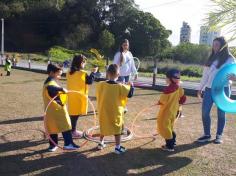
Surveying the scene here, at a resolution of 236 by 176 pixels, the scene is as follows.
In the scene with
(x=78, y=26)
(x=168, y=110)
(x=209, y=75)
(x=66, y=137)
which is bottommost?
(x=66, y=137)

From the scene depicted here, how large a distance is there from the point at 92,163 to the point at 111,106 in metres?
0.97

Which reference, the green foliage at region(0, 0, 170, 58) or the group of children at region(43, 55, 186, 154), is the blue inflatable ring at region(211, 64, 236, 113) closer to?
the group of children at region(43, 55, 186, 154)

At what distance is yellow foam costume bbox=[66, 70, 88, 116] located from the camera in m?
7.29

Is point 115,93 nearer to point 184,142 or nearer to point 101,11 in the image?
point 184,142

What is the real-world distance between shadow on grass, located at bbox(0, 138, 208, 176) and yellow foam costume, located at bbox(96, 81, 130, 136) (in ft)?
1.56

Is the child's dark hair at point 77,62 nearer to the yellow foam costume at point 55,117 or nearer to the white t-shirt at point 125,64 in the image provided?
the yellow foam costume at point 55,117

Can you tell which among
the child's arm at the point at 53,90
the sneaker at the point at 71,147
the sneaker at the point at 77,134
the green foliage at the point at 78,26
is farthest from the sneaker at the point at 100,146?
the green foliage at the point at 78,26

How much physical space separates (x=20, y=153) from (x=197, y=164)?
2900 millimetres

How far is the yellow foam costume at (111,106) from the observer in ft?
20.2

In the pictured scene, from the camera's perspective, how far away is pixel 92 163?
5879mm

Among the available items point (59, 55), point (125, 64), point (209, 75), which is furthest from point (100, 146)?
point (59, 55)

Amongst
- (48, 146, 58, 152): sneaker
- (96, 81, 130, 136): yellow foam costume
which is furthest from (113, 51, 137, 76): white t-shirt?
(48, 146, 58, 152): sneaker

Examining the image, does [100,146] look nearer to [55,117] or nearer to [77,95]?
[55,117]

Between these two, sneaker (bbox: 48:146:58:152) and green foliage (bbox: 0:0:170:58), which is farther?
green foliage (bbox: 0:0:170:58)
